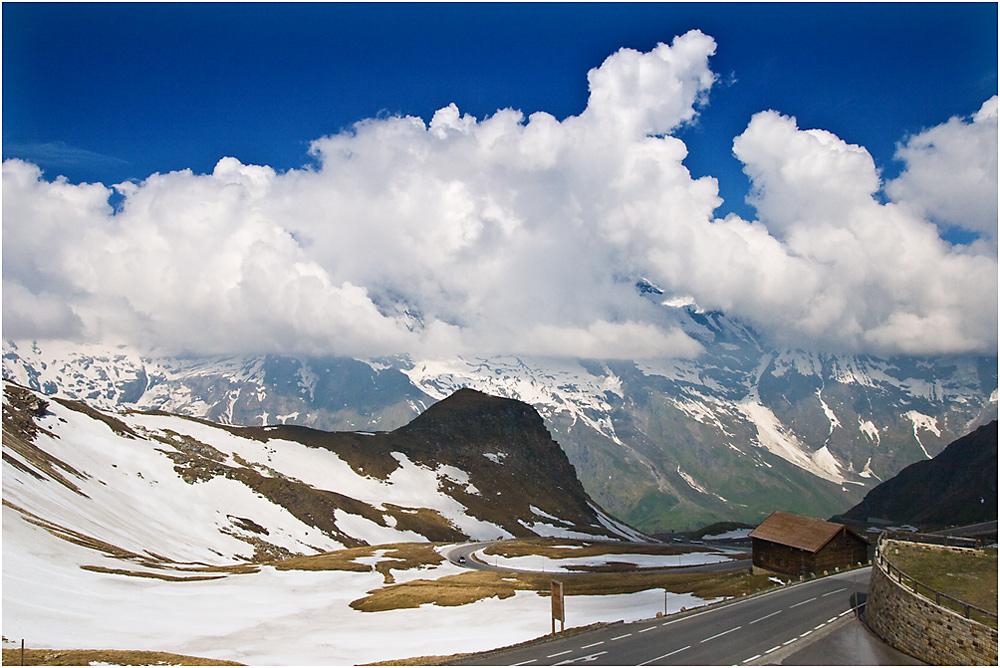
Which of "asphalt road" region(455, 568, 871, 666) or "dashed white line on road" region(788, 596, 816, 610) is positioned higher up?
"asphalt road" region(455, 568, 871, 666)

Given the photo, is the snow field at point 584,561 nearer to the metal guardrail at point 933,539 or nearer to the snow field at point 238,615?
the snow field at point 238,615

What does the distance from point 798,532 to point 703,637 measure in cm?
4249

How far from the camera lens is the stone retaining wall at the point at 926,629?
33.9m

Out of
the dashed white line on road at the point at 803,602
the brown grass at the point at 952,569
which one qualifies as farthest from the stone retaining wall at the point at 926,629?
the dashed white line on road at the point at 803,602

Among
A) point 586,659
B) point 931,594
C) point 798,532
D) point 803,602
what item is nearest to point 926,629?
point 931,594

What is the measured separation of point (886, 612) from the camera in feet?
143

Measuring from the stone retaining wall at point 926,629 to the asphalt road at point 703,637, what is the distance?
4.90 meters

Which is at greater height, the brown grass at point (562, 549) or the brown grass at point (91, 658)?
the brown grass at point (91, 658)

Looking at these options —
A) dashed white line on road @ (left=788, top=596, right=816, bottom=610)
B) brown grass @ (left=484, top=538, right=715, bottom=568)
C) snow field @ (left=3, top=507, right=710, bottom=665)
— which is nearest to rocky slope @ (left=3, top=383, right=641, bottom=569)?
snow field @ (left=3, top=507, right=710, bottom=665)

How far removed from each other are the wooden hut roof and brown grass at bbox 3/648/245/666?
213 ft

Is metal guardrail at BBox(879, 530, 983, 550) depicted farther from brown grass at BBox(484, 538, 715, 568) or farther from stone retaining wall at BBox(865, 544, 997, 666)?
brown grass at BBox(484, 538, 715, 568)

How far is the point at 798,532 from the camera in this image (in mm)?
80812

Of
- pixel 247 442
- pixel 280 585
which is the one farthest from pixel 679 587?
pixel 247 442

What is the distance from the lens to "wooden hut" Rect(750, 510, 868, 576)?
252ft
